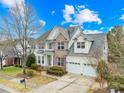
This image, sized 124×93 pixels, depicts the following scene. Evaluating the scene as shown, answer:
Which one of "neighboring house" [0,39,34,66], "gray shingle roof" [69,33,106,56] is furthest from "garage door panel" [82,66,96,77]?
"neighboring house" [0,39,34,66]

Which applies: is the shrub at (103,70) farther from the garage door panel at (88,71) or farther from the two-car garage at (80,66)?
the garage door panel at (88,71)

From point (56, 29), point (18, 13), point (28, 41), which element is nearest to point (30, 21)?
point (18, 13)

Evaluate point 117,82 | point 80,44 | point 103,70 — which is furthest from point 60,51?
point 117,82

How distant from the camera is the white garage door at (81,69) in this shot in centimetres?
2097

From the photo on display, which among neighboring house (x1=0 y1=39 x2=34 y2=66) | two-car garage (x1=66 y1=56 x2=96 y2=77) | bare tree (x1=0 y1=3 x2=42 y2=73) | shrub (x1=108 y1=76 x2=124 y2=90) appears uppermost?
bare tree (x1=0 y1=3 x2=42 y2=73)

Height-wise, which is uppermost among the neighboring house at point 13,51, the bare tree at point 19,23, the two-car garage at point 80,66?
the bare tree at point 19,23

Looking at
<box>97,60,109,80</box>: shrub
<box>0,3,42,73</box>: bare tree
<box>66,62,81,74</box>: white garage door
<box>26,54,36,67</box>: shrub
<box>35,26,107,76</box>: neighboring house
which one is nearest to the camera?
<box>97,60,109,80</box>: shrub

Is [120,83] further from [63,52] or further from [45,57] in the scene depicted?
[45,57]

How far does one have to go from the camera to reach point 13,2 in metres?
21.6

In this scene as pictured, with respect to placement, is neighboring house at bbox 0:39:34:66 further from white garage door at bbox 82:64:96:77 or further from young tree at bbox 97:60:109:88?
young tree at bbox 97:60:109:88

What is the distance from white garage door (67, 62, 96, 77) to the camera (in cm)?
2097

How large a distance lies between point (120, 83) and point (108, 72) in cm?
228

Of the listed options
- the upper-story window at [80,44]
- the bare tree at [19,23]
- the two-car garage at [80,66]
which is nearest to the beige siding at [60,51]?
the two-car garage at [80,66]

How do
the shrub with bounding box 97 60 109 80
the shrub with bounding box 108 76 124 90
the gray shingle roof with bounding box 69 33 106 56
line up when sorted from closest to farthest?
the shrub with bounding box 108 76 124 90, the shrub with bounding box 97 60 109 80, the gray shingle roof with bounding box 69 33 106 56
